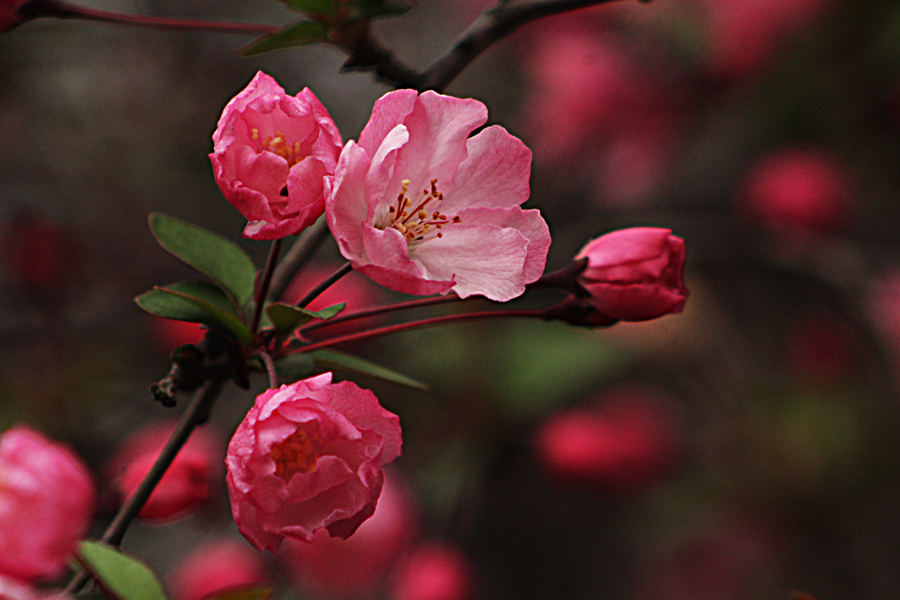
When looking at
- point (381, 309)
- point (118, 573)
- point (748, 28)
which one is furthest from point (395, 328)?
point (748, 28)

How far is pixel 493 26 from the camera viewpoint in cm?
68

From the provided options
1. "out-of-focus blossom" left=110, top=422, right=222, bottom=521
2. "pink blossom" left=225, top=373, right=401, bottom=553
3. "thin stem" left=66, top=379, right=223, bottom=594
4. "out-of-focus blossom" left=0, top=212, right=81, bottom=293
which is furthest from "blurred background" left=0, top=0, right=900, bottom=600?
"pink blossom" left=225, top=373, right=401, bottom=553

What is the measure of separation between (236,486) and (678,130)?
213 cm

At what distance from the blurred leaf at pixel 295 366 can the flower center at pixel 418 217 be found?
12 centimetres

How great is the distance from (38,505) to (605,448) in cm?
134

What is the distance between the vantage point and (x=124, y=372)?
1743 millimetres

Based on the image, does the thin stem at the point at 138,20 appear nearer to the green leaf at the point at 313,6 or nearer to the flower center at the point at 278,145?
the green leaf at the point at 313,6

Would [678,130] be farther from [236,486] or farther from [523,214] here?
[236,486]

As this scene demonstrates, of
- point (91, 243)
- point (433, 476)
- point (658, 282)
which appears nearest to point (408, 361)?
point (433, 476)

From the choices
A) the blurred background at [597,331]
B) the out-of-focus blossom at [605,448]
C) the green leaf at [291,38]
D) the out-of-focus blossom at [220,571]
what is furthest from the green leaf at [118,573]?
the out-of-focus blossom at [605,448]

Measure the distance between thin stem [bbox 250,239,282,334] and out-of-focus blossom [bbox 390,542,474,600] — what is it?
3.34 feet

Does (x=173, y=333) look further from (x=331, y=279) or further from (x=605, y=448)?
(x=331, y=279)

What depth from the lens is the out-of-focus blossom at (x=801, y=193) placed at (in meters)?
1.76

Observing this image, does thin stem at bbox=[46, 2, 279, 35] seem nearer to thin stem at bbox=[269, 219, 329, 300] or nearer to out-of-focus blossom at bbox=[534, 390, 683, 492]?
thin stem at bbox=[269, 219, 329, 300]
